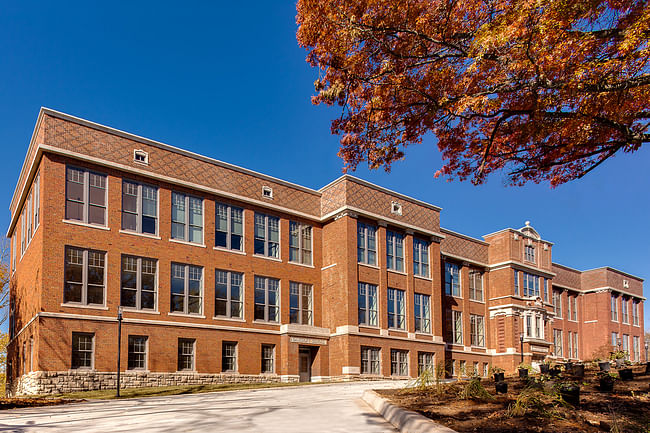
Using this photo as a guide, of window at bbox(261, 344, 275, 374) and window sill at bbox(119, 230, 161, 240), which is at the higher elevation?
window sill at bbox(119, 230, 161, 240)

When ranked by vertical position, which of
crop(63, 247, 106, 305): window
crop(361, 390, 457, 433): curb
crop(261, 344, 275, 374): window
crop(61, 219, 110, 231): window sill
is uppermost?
crop(61, 219, 110, 231): window sill

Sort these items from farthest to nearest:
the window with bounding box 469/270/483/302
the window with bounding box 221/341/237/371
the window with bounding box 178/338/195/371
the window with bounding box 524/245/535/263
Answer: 1. the window with bounding box 524/245/535/263
2. the window with bounding box 469/270/483/302
3. the window with bounding box 221/341/237/371
4. the window with bounding box 178/338/195/371

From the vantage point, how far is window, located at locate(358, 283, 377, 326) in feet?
111

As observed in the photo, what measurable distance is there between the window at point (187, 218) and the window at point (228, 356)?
220 inches

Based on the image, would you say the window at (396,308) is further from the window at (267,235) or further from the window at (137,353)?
the window at (137,353)

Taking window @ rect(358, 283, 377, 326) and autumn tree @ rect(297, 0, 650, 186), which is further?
window @ rect(358, 283, 377, 326)

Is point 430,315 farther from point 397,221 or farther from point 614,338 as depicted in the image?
point 614,338

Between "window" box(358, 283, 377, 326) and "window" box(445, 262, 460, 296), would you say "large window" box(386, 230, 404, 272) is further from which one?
"window" box(445, 262, 460, 296)

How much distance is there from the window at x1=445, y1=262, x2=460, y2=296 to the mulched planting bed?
1256 inches

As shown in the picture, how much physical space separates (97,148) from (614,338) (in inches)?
2064

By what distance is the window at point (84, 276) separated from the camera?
2500 centimetres

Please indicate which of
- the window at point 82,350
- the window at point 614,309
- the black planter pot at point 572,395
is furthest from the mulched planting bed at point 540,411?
the window at point 614,309

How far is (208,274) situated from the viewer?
29609mm

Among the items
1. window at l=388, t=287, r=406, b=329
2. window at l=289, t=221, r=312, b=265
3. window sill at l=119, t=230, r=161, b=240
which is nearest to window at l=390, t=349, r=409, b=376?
window at l=388, t=287, r=406, b=329
